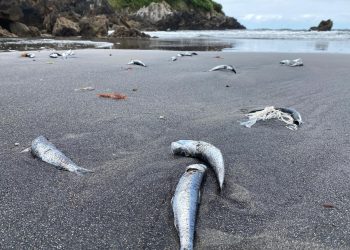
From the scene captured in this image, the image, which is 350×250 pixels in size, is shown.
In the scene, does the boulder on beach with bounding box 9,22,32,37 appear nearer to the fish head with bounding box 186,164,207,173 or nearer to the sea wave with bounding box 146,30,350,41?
the sea wave with bounding box 146,30,350,41

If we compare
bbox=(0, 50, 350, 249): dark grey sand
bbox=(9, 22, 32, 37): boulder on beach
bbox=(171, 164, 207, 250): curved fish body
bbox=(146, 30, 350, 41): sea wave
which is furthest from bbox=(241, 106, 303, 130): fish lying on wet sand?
bbox=(9, 22, 32, 37): boulder on beach

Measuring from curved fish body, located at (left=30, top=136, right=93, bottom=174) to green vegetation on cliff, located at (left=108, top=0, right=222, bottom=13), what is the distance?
86059 millimetres

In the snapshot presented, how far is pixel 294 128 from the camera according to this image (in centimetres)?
432

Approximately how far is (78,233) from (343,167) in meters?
2.27

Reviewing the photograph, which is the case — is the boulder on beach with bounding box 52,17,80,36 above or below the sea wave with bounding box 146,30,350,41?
above

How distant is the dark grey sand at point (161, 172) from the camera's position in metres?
2.24

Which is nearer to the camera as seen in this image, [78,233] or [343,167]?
[78,233]

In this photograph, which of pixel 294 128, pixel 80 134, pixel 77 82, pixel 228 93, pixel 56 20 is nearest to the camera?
pixel 80 134

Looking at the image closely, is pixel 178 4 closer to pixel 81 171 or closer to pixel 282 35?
pixel 282 35

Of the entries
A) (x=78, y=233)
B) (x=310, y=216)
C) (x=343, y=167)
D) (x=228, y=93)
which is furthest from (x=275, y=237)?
(x=228, y=93)

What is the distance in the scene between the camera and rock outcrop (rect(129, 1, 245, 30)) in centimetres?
7231

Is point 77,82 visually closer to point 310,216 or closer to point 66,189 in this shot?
point 66,189

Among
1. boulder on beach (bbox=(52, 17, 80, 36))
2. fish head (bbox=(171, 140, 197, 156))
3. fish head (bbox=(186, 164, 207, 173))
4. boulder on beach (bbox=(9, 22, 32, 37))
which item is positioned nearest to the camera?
fish head (bbox=(186, 164, 207, 173))

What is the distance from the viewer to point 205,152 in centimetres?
323
